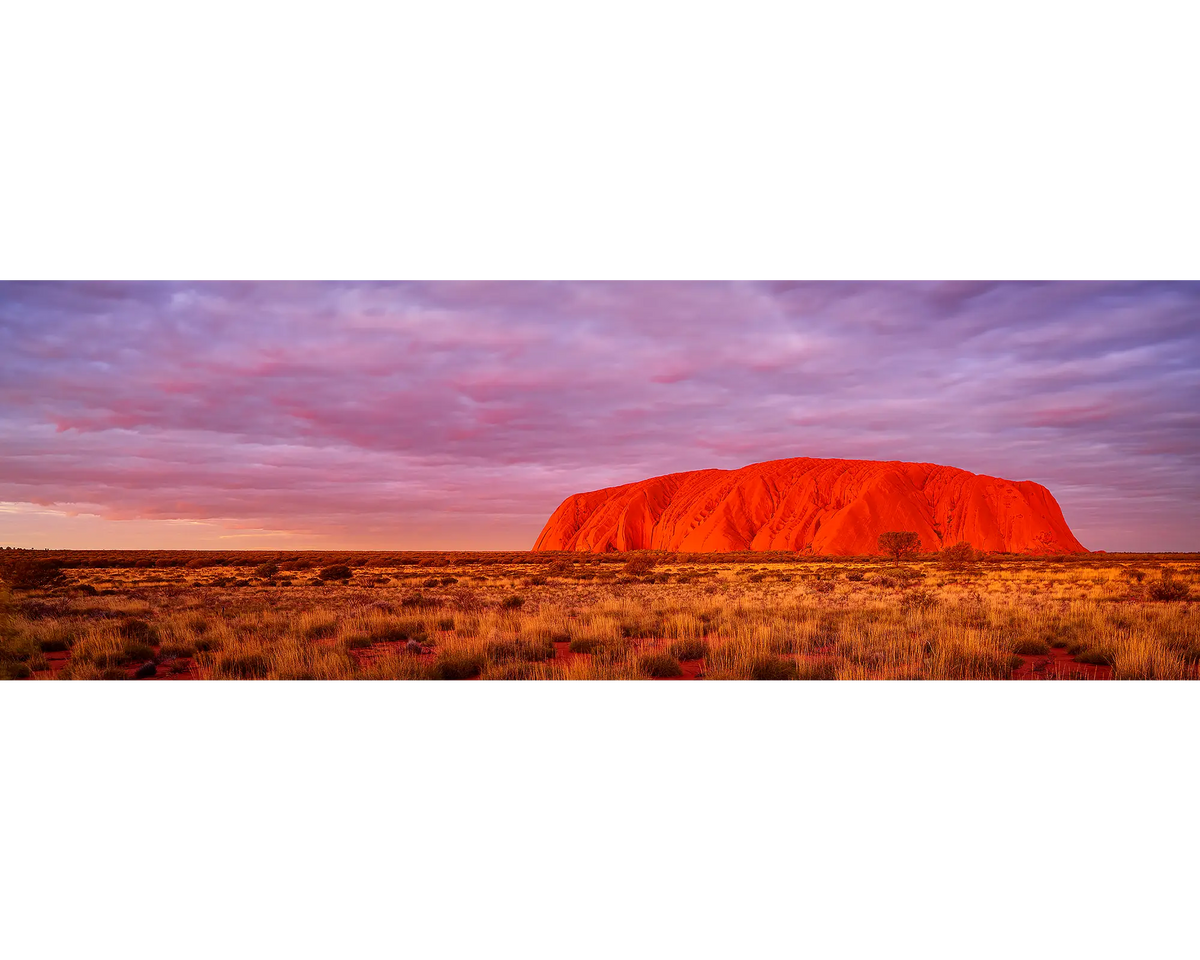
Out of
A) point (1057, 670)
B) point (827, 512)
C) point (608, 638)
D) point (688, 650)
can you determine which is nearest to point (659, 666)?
point (688, 650)

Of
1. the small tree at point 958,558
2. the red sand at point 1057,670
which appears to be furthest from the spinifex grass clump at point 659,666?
the small tree at point 958,558

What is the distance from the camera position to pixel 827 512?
6238 cm

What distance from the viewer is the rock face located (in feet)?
193

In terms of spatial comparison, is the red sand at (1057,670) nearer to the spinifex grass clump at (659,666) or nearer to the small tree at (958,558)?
the spinifex grass clump at (659,666)

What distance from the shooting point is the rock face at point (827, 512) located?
58.8 meters

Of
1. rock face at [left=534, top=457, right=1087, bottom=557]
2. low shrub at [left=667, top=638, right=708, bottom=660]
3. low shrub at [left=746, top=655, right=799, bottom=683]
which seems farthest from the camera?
rock face at [left=534, top=457, right=1087, bottom=557]

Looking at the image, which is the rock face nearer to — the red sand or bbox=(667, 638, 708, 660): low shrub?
the red sand

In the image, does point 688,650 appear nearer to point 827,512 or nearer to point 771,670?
point 771,670

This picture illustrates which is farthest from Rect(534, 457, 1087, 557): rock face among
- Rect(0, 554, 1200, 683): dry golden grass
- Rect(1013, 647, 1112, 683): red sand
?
Rect(1013, 647, 1112, 683): red sand
